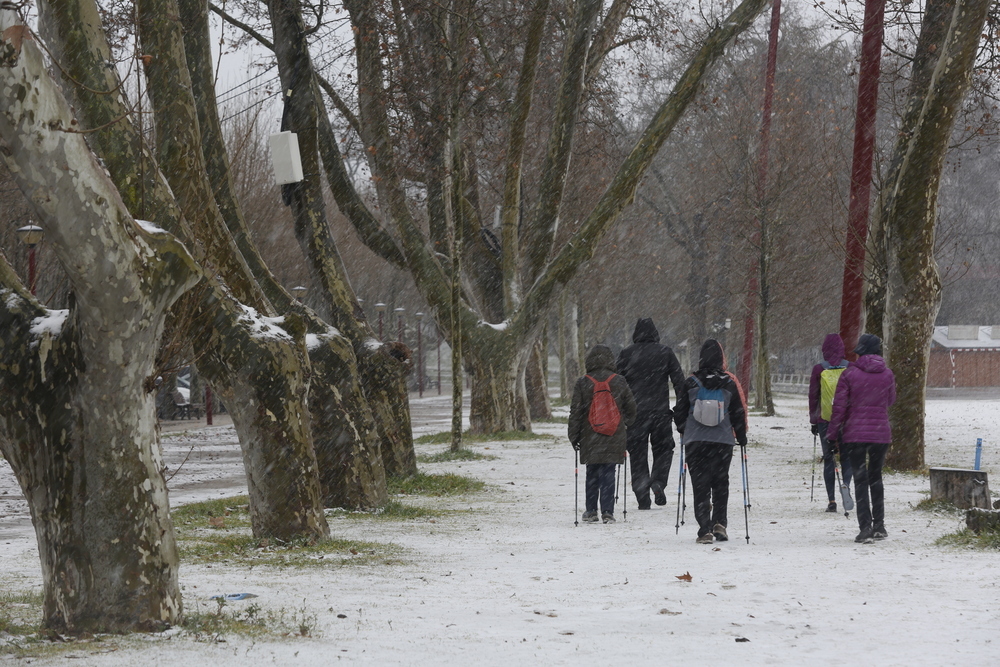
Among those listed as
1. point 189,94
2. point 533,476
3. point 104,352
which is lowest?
point 533,476

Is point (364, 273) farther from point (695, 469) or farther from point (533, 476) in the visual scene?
point (695, 469)

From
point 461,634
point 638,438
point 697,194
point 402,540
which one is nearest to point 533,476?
point 638,438

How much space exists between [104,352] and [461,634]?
2270 millimetres

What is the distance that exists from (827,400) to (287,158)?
Result: 6067 millimetres

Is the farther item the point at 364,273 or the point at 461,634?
the point at 364,273

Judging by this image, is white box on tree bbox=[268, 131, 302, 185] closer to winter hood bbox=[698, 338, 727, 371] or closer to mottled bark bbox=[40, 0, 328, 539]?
mottled bark bbox=[40, 0, 328, 539]

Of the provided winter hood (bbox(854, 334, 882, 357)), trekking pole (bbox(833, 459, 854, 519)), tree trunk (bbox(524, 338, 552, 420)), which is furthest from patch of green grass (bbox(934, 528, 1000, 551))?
tree trunk (bbox(524, 338, 552, 420))

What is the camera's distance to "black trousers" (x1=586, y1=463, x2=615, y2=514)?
36.3 feet

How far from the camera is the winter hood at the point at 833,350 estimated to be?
11.4m

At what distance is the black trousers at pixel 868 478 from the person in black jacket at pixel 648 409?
2.63 m

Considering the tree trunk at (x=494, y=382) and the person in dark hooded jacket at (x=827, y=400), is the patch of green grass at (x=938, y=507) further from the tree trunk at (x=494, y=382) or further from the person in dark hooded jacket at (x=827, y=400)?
the tree trunk at (x=494, y=382)

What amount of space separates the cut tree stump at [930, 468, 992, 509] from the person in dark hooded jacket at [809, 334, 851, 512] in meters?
0.94

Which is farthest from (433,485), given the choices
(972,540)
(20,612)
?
(20,612)

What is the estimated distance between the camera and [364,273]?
177 ft
